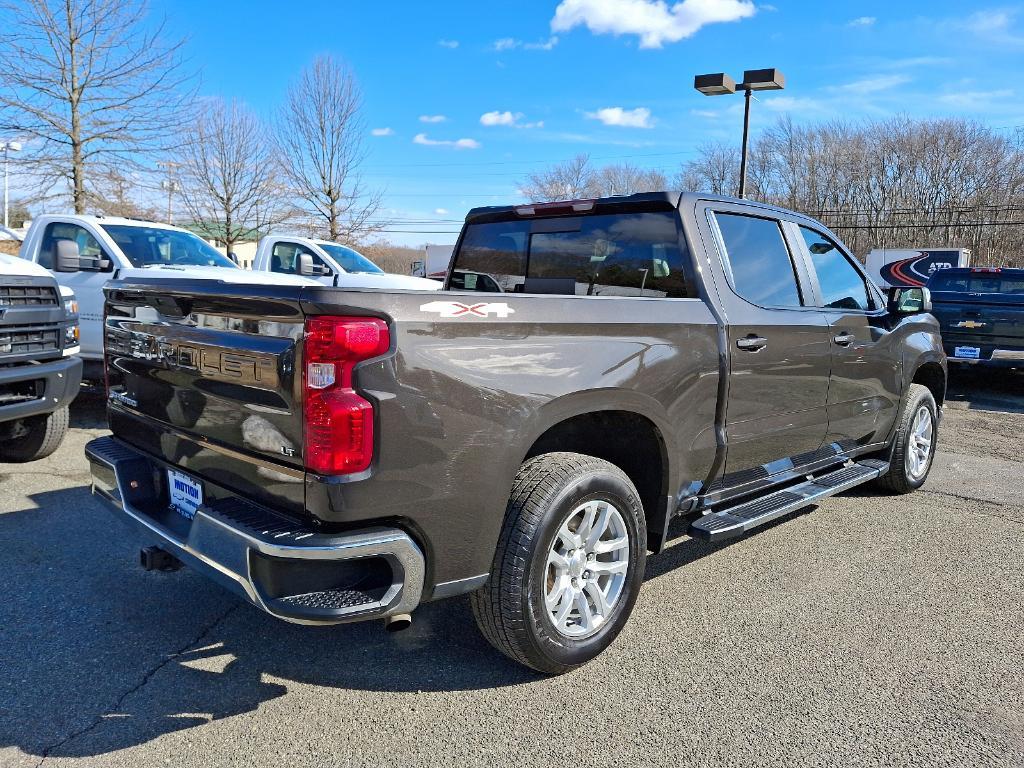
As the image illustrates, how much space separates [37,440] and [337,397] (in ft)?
16.0

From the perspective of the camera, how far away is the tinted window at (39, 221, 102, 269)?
806 centimetres

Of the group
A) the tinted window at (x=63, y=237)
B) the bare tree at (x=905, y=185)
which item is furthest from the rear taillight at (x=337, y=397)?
the bare tree at (x=905, y=185)

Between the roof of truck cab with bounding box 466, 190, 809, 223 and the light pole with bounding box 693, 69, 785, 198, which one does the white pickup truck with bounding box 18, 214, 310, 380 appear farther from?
the light pole with bounding box 693, 69, 785, 198

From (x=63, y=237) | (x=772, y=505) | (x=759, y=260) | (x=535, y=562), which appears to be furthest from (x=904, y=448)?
(x=63, y=237)

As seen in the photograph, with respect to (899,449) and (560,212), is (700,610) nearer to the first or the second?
(560,212)

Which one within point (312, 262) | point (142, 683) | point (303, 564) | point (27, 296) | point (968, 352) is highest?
point (312, 262)

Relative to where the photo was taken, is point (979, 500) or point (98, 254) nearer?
point (979, 500)

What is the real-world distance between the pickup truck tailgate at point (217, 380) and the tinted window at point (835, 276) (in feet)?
11.0

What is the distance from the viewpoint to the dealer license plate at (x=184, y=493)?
2854 mm

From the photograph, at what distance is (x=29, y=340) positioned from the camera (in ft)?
17.5

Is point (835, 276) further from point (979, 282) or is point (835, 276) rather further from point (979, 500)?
point (979, 282)

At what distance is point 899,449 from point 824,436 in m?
1.34

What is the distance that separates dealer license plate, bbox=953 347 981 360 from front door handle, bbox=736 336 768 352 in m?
8.13

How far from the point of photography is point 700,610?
360 centimetres
